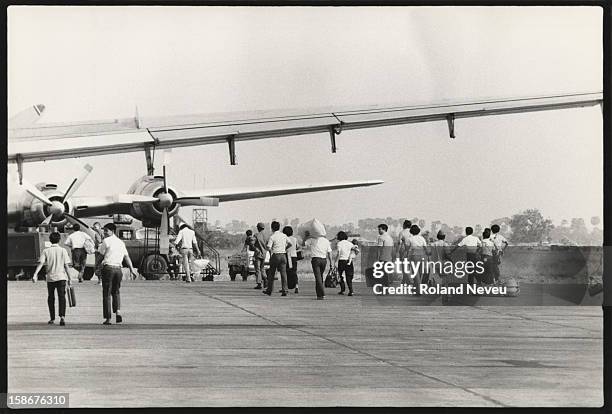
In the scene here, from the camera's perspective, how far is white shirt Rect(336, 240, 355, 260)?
18.3 m

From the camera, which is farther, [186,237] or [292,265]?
[186,237]

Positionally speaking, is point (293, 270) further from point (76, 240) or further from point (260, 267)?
point (76, 240)

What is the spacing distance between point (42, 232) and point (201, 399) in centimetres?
1691

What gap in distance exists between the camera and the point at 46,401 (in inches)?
340

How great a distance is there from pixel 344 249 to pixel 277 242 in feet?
4.01

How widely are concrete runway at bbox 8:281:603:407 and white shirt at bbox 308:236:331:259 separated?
3.64 feet

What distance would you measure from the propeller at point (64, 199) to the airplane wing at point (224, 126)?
1380 millimetres

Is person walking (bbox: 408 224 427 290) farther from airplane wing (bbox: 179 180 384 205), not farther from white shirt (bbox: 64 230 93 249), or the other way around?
white shirt (bbox: 64 230 93 249)

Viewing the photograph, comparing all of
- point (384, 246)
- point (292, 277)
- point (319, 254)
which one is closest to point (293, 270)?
point (292, 277)

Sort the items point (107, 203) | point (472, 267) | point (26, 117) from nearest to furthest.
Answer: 1. point (26, 117)
2. point (472, 267)
3. point (107, 203)

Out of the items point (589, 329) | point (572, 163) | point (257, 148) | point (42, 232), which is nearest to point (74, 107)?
point (257, 148)

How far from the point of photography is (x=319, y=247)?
56.7ft

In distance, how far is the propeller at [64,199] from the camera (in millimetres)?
14770

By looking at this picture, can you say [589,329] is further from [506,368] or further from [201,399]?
[201,399]
